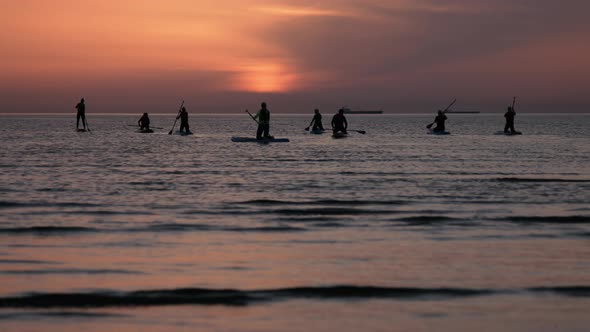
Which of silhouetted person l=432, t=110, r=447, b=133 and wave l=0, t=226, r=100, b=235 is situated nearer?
wave l=0, t=226, r=100, b=235

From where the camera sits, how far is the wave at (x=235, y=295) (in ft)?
28.0

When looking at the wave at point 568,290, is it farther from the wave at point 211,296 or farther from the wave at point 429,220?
the wave at point 429,220

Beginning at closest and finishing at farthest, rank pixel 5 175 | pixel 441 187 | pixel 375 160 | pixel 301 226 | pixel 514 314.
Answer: pixel 514 314 < pixel 301 226 < pixel 441 187 < pixel 5 175 < pixel 375 160

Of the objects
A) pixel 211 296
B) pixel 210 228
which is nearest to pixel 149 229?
pixel 210 228

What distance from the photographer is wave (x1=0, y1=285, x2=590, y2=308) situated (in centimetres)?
853

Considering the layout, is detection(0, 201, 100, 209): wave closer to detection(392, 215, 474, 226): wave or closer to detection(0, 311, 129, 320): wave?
detection(392, 215, 474, 226): wave

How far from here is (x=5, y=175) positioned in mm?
24812

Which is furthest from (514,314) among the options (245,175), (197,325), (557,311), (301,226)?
(245,175)

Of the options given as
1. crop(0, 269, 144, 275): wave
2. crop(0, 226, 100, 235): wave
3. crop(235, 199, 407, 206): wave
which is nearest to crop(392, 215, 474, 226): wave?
crop(235, 199, 407, 206): wave

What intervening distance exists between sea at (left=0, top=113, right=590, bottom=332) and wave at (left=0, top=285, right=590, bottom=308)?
0.03 metres

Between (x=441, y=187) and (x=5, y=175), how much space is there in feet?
43.0

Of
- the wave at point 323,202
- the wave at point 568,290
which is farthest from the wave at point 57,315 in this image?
the wave at point 323,202

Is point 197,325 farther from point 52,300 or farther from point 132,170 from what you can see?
point 132,170

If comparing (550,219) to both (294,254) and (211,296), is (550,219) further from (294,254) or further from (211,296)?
(211,296)
